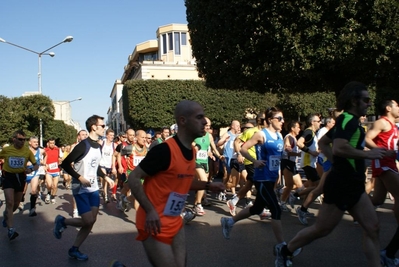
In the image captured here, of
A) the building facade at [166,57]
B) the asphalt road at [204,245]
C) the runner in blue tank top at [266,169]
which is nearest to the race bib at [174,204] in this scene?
the asphalt road at [204,245]

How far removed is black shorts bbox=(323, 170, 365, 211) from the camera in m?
4.21

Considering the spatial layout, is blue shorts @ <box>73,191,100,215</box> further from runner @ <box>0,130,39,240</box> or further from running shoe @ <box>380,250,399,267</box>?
running shoe @ <box>380,250,399,267</box>

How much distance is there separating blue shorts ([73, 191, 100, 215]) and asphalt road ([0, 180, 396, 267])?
0.64 meters

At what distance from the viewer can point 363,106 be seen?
4.35 metres

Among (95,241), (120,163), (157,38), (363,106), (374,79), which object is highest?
(157,38)

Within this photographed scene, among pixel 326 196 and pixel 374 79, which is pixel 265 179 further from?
pixel 374 79

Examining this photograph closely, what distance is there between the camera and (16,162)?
795 cm

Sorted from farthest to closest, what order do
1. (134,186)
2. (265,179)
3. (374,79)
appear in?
(374,79) → (265,179) → (134,186)

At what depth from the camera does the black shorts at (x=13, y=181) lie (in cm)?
777

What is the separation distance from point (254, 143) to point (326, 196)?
197 cm

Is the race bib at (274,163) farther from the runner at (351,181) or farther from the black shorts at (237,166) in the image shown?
the black shorts at (237,166)

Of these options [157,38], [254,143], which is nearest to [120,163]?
[254,143]

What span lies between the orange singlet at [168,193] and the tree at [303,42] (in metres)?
8.16

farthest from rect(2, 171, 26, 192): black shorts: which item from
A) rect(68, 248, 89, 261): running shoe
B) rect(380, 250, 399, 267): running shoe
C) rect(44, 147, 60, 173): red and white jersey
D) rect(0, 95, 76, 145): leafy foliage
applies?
rect(0, 95, 76, 145): leafy foliage
